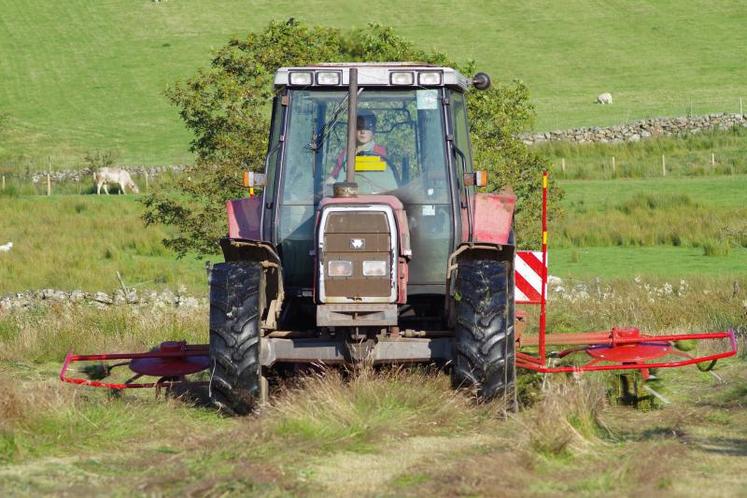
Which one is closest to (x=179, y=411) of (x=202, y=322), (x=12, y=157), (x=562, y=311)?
(x=202, y=322)

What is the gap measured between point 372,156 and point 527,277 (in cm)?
257

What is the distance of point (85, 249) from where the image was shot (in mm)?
26469

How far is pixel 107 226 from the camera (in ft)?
97.7

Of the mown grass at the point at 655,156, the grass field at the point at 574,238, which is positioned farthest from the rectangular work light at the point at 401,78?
the mown grass at the point at 655,156

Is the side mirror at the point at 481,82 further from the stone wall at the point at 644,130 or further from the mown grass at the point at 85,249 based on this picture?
the stone wall at the point at 644,130

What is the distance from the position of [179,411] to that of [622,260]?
50.2ft

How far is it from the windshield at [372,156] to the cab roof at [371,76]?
0.12 meters

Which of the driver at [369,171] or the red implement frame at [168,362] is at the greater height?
the driver at [369,171]

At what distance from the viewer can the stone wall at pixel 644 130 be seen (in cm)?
4362

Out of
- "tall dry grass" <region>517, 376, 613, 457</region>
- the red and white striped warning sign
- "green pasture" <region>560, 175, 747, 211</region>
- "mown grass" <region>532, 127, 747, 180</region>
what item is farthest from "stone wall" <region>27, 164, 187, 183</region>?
"tall dry grass" <region>517, 376, 613, 457</region>

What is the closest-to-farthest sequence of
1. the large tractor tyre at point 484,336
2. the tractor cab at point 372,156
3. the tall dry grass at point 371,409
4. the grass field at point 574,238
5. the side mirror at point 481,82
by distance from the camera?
the tall dry grass at point 371,409
the large tractor tyre at point 484,336
the tractor cab at point 372,156
the side mirror at point 481,82
the grass field at point 574,238

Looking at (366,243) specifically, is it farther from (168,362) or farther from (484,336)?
(168,362)

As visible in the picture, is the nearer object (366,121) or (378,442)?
(378,442)

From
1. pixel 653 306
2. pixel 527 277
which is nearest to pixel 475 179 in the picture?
pixel 527 277
